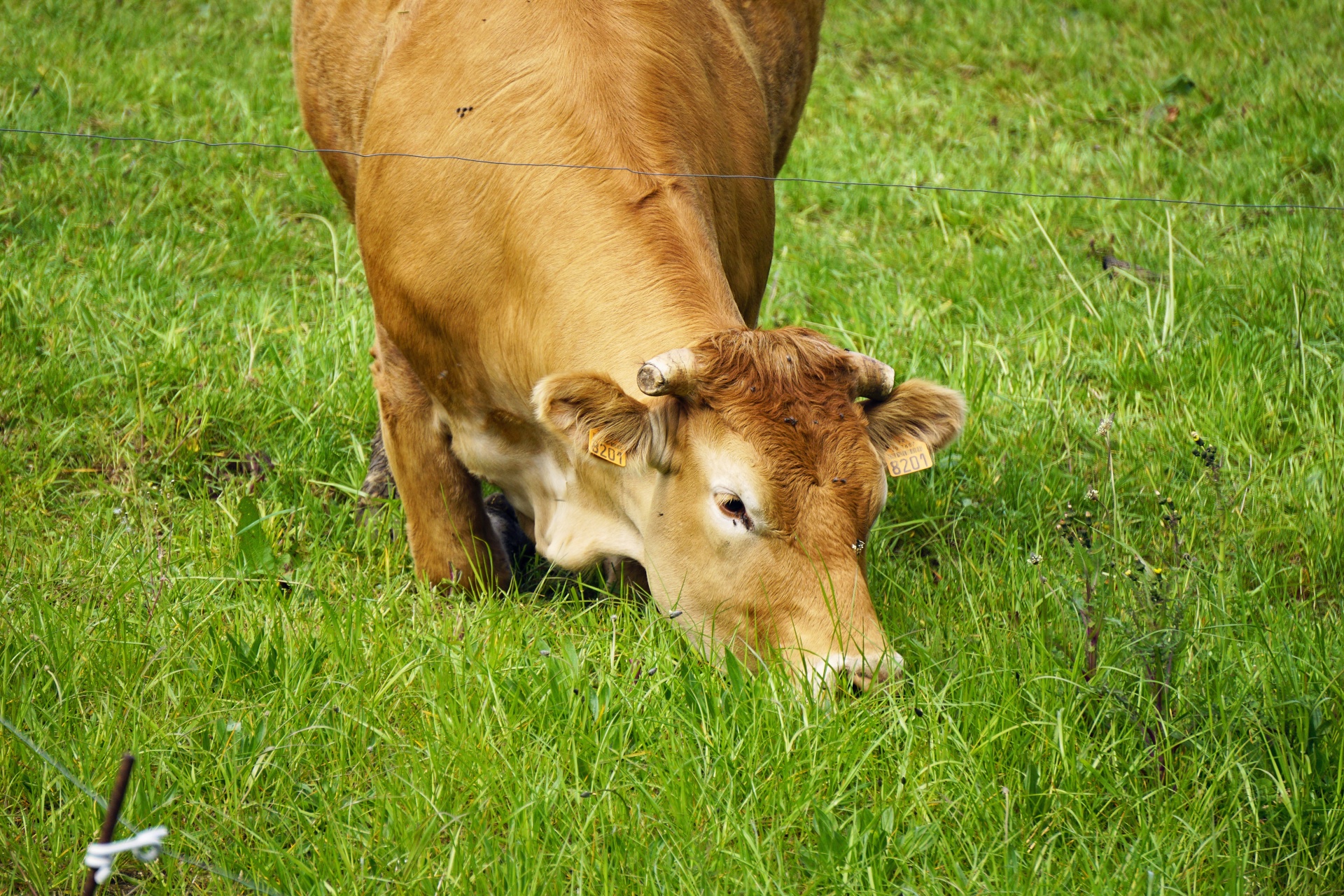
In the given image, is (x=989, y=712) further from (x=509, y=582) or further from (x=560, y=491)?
(x=509, y=582)

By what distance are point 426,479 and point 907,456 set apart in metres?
1.49

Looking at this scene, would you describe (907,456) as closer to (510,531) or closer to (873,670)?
(873,670)

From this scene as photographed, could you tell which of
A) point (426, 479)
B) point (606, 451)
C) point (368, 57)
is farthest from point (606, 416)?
point (368, 57)

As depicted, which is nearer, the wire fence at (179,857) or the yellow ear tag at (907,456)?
the wire fence at (179,857)

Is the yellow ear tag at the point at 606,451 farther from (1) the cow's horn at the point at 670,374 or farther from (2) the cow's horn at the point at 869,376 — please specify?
(2) the cow's horn at the point at 869,376

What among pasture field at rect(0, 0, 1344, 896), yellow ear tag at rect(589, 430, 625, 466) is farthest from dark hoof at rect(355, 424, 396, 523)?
yellow ear tag at rect(589, 430, 625, 466)

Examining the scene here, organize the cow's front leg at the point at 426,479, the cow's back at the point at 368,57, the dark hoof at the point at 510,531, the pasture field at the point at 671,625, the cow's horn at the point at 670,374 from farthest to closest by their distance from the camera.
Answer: the dark hoof at the point at 510,531, the cow's back at the point at 368,57, the cow's front leg at the point at 426,479, the cow's horn at the point at 670,374, the pasture field at the point at 671,625

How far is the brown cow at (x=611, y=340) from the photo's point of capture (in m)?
2.81

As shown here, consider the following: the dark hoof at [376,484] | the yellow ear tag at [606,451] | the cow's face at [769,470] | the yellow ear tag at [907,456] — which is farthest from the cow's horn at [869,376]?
the dark hoof at [376,484]

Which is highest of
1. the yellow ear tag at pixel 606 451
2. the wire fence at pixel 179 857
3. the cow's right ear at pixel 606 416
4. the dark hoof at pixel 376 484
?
the cow's right ear at pixel 606 416

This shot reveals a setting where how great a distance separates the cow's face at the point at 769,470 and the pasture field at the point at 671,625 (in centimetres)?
15

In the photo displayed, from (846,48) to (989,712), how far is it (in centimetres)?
662

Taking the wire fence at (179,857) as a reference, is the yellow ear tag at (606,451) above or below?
above

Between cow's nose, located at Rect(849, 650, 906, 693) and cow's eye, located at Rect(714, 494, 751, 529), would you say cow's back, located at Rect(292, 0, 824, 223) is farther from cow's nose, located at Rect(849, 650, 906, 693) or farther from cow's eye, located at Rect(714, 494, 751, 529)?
cow's nose, located at Rect(849, 650, 906, 693)
